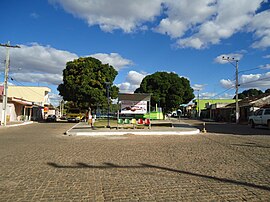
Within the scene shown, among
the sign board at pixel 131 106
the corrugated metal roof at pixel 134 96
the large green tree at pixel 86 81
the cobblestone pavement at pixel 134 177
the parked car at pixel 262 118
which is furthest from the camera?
the large green tree at pixel 86 81

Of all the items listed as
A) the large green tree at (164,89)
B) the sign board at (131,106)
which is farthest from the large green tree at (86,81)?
the large green tree at (164,89)

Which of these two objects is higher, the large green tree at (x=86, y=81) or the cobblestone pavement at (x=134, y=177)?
the large green tree at (x=86, y=81)

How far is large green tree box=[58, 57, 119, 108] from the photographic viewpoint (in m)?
36.0

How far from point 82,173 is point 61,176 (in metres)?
0.57

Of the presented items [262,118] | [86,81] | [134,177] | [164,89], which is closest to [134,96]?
[262,118]

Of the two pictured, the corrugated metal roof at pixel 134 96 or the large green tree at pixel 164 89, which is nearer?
the corrugated metal roof at pixel 134 96

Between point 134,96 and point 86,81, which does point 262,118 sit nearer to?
point 134,96

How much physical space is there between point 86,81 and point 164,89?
70.0 ft

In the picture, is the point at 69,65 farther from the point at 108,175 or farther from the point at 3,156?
the point at 108,175

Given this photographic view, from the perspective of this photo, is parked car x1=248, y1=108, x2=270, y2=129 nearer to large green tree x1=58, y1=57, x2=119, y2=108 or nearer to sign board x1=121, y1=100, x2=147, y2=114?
sign board x1=121, y1=100, x2=147, y2=114

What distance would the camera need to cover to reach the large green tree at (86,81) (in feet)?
118

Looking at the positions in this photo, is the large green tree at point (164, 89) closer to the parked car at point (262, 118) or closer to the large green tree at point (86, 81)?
the large green tree at point (86, 81)

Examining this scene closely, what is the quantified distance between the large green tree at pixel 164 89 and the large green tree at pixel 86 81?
14488 mm

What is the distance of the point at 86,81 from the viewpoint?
118ft
